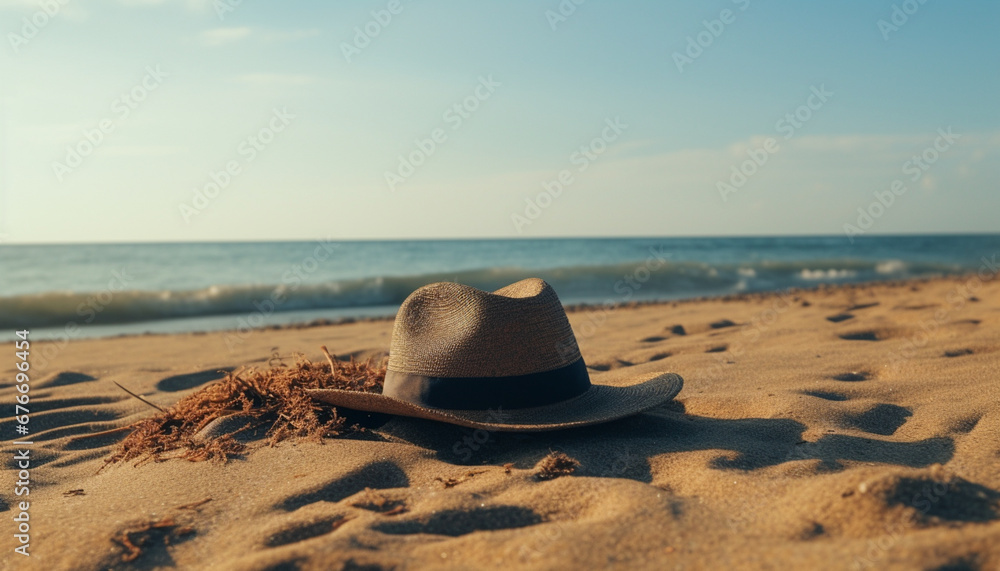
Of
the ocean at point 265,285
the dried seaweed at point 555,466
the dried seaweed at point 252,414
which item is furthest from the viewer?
the ocean at point 265,285

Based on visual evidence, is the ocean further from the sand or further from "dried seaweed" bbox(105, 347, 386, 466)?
the sand

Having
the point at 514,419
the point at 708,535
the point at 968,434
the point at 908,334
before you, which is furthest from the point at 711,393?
the point at 908,334

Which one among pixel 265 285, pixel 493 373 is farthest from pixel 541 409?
pixel 265 285

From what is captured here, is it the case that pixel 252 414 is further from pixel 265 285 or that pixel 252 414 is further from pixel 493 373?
pixel 265 285

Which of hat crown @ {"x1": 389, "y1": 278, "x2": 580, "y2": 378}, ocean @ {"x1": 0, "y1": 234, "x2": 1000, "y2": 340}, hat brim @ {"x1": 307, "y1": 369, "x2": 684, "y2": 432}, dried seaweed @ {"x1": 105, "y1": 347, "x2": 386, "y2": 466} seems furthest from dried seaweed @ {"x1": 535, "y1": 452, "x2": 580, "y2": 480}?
ocean @ {"x1": 0, "y1": 234, "x2": 1000, "y2": 340}

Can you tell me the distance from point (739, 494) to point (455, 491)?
38.0 inches

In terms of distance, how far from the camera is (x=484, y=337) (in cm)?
287

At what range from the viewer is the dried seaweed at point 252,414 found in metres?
3.07

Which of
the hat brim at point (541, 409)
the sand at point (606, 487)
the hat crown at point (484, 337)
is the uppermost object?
the hat crown at point (484, 337)

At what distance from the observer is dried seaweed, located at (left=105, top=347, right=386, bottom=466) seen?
10.1 feet

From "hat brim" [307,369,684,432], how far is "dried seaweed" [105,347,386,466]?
0.13m

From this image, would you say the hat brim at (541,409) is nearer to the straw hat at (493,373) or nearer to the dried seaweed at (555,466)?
the straw hat at (493,373)

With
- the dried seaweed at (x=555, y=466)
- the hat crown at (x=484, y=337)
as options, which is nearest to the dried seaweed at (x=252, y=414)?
the hat crown at (x=484, y=337)

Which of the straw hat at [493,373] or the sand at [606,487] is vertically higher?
the straw hat at [493,373]
